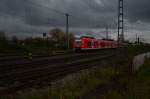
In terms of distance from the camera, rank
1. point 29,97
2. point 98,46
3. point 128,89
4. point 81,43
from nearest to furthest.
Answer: point 29,97, point 128,89, point 81,43, point 98,46

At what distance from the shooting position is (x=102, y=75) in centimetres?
1437

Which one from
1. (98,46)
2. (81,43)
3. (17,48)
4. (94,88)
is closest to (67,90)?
(94,88)

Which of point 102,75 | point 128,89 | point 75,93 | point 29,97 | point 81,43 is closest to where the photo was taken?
point 29,97

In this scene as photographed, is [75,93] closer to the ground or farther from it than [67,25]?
closer to the ground

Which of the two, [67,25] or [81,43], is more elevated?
[67,25]

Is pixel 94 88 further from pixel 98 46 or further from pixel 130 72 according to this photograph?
pixel 98 46

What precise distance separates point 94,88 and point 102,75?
366 centimetres

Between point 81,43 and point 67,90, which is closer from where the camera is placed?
point 67,90

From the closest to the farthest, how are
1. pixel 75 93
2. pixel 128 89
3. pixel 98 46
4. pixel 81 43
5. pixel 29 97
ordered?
pixel 29 97
pixel 75 93
pixel 128 89
pixel 81 43
pixel 98 46

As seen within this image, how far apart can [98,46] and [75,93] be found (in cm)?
3738

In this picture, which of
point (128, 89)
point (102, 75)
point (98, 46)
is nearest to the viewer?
point (128, 89)

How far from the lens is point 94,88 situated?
1080cm

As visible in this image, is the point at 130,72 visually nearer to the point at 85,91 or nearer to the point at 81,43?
the point at 85,91

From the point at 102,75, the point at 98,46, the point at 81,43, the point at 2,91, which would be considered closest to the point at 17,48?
the point at 81,43
